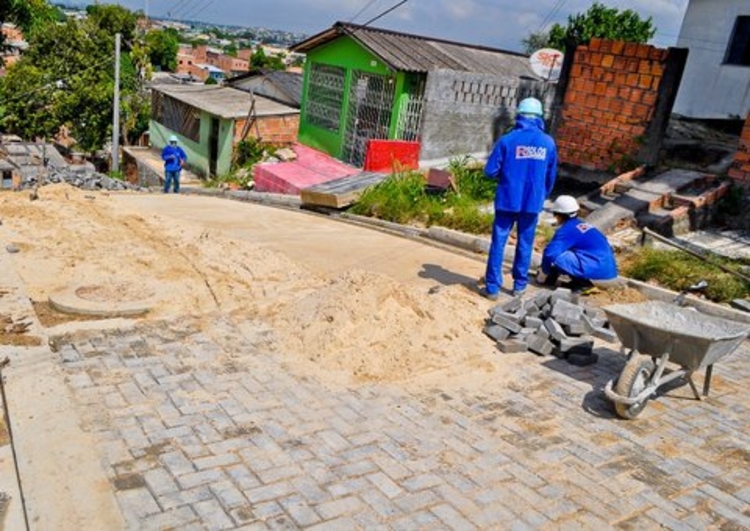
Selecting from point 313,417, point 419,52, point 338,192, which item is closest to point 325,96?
point 419,52

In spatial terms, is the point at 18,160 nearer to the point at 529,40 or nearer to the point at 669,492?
the point at 669,492

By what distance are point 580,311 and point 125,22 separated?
33.9 m

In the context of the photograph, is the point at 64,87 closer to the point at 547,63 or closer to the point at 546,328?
the point at 547,63

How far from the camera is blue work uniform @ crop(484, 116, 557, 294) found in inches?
252

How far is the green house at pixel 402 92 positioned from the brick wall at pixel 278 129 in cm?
158

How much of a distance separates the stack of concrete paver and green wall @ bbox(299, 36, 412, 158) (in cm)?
1108

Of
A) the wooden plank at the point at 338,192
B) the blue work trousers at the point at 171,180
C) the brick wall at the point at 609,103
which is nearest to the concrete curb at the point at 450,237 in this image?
the wooden plank at the point at 338,192

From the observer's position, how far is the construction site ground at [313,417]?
3488 millimetres

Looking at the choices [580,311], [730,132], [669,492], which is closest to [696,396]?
[580,311]

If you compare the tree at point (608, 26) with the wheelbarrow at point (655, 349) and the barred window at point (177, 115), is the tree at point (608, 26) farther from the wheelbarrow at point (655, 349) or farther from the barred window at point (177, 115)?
the wheelbarrow at point (655, 349)

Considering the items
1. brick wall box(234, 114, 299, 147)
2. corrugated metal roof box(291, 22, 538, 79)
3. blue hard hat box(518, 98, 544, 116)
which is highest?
corrugated metal roof box(291, 22, 538, 79)

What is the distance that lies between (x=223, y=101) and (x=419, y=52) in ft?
28.5

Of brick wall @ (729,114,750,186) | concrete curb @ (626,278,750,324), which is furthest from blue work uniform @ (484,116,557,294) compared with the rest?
brick wall @ (729,114,750,186)

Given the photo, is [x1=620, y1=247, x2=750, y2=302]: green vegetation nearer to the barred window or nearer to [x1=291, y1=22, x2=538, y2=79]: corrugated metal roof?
[x1=291, y1=22, x2=538, y2=79]: corrugated metal roof
